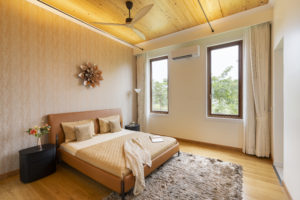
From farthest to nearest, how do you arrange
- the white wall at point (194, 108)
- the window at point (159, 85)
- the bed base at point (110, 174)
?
the window at point (159, 85), the white wall at point (194, 108), the bed base at point (110, 174)

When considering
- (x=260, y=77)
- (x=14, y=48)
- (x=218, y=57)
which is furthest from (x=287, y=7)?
(x=14, y=48)

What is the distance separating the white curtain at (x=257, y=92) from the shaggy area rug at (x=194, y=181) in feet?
2.81

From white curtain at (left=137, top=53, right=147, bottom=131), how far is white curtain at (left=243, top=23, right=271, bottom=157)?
2.98 metres

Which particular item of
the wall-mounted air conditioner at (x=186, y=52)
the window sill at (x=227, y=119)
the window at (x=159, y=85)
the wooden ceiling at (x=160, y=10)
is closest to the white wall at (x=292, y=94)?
the wooden ceiling at (x=160, y=10)

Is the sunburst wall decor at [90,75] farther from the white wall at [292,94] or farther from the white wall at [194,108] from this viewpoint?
the white wall at [292,94]

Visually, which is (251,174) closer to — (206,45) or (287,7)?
(287,7)

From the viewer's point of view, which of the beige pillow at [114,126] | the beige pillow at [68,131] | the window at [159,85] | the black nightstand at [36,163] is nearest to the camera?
the black nightstand at [36,163]

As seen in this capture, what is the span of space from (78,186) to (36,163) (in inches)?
32.8

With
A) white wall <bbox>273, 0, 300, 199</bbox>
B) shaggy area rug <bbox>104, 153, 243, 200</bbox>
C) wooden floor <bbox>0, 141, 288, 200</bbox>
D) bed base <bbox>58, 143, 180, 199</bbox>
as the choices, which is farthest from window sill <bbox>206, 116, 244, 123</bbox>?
bed base <bbox>58, 143, 180, 199</bbox>

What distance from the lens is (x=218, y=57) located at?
11.4 feet

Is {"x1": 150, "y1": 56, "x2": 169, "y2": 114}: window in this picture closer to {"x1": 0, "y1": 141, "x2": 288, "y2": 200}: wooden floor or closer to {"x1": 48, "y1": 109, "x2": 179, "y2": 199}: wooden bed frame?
{"x1": 48, "y1": 109, "x2": 179, "y2": 199}: wooden bed frame

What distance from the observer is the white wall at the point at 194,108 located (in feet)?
10.6

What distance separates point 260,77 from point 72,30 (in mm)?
4421

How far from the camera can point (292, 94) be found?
158 cm
